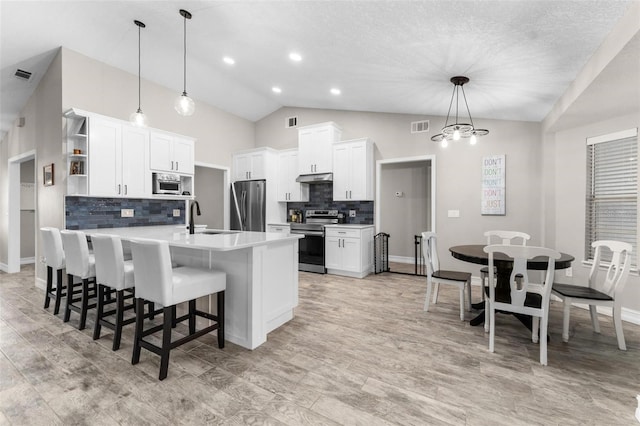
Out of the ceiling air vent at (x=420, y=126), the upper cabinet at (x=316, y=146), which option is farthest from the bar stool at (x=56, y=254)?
the ceiling air vent at (x=420, y=126)

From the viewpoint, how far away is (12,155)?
547cm

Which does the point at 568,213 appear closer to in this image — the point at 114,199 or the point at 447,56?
the point at 447,56

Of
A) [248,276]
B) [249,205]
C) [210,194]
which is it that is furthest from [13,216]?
[248,276]

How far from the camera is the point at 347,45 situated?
3066mm

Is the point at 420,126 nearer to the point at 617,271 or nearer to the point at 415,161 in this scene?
the point at 415,161

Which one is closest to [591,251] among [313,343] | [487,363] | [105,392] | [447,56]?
[487,363]

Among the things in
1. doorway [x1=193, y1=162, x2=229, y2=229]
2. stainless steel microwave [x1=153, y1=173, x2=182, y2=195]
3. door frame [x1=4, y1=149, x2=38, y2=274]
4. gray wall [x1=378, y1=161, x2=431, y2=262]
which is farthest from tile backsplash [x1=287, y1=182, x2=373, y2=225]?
door frame [x1=4, y1=149, x2=38, y2=274]

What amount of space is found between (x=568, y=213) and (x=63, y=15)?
6.60m

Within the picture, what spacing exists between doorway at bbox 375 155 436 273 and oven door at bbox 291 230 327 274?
177 cm

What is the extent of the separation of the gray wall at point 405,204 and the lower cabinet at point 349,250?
1443 mm

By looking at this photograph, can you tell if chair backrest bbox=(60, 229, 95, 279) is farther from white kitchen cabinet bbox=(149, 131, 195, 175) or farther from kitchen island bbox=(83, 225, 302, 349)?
white kitchen cabinet bbox=(149, 131, 195, 175)

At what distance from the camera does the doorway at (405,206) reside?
21.5 ft

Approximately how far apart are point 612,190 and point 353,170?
3.44 metres

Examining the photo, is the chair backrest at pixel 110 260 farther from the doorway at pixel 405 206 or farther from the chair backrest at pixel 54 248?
the doorway at pixel 405 206
